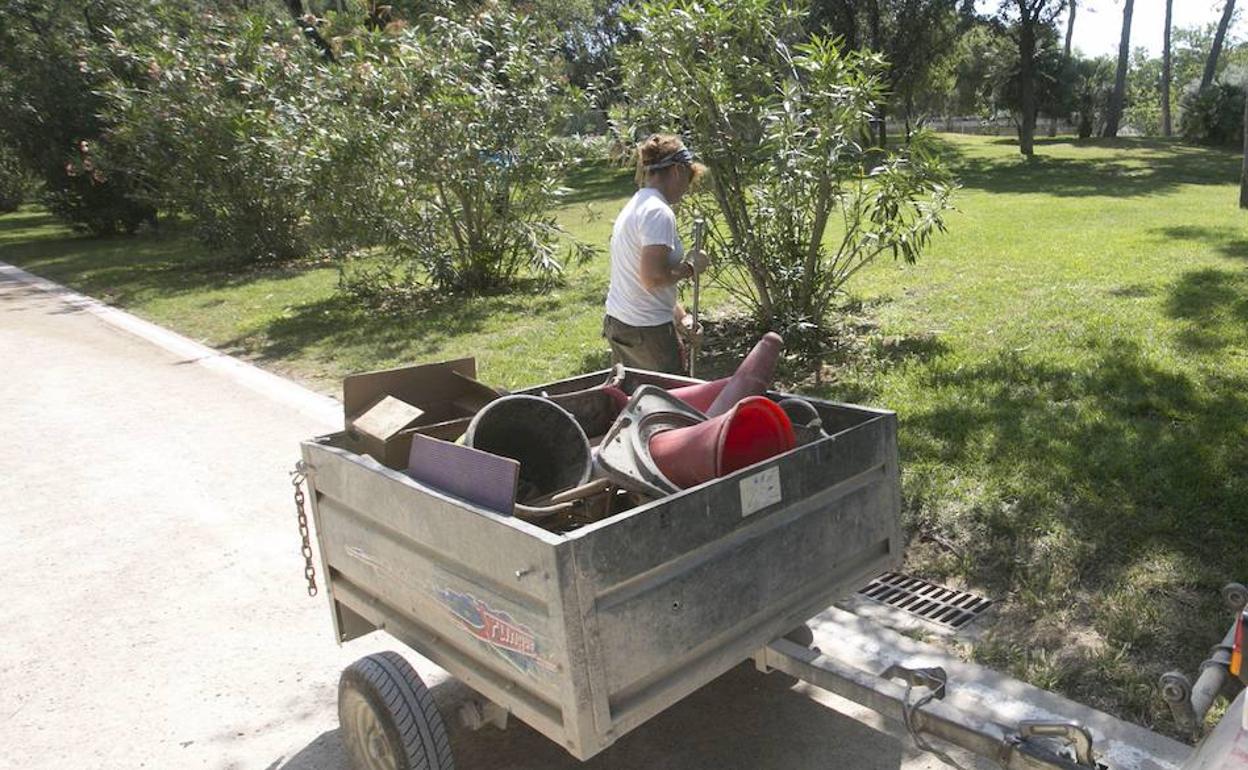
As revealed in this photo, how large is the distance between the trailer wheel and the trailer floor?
16.3 inches

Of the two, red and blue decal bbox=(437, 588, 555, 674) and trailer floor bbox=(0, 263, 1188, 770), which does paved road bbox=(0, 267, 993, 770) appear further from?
red and blue decal bbox=(437, 588, 555, 674)

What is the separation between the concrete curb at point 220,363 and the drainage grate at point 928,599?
174 inches

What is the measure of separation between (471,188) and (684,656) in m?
9.54

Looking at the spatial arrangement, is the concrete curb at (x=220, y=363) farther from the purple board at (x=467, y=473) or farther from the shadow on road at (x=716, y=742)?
the purple board at (x=467, y=473)

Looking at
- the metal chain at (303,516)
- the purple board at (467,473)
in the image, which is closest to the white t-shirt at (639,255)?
the metal chain at (303,516)

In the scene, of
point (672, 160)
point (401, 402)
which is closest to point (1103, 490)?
point (672, 160)

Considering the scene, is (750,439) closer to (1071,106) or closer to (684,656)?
(684,656)

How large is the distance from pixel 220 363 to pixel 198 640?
618 centimetres

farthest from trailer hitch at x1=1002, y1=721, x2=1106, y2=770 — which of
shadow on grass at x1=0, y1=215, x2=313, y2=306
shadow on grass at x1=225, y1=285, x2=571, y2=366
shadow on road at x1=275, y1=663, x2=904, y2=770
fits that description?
shadow on grass at x1=0, y1=215, x2=313, y2=306

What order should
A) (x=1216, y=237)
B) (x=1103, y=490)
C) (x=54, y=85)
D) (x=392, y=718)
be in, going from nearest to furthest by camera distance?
(x=392, y=718) < (x=1103, y=490) < (x=1216, y=237) < (x=54, y=85)

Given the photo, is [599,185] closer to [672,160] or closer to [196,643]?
[672,160]

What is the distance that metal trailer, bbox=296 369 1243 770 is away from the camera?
2.24m

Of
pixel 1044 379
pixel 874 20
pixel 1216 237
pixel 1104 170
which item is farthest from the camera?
pixel 874 20

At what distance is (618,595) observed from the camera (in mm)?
2305
